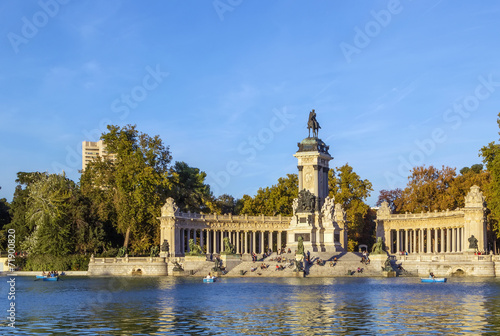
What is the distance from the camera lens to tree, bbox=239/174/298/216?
374 feet

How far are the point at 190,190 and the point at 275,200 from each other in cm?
1302

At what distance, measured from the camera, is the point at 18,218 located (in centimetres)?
10050

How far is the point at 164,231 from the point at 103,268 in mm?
11855

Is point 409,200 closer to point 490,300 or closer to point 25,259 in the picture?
point 25,259

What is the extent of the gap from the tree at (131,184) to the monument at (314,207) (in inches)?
781

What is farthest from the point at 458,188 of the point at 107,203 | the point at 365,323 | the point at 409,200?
the point at 365,323

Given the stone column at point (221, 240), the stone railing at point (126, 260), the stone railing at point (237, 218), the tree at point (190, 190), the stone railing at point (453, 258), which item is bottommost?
the stone railing at point (126, 260)

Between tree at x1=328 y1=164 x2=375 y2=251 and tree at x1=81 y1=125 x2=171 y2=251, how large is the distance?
2550 cm

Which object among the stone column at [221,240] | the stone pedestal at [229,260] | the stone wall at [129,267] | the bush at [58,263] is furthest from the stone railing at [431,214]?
the bush at [58,263]

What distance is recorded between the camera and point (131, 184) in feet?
325

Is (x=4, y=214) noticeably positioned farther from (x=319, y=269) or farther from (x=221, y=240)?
(x=319, y=269)

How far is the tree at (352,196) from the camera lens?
109875 millimetres

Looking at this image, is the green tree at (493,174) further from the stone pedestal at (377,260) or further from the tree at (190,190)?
the tree at (190,190)

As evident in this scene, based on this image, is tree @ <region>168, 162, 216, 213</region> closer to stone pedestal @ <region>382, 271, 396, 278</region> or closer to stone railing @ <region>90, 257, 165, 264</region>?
stone railing @ <region>90, 257, 165, 264</region>
